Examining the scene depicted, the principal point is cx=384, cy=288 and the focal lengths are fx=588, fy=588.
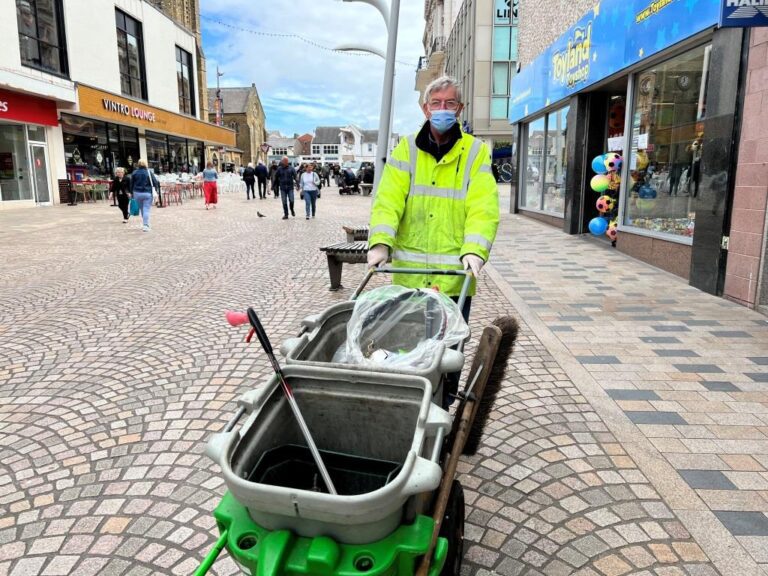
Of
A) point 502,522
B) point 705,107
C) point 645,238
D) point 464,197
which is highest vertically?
point 705,107

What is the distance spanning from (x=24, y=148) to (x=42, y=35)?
14.6 ft

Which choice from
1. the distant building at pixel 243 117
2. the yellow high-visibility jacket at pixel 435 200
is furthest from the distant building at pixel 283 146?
the yellow high-visibility jacket at pixel 435 200

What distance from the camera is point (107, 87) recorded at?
25453 millimetres

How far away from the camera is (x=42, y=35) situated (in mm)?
21625

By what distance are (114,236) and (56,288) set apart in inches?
234

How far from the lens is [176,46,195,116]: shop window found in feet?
112

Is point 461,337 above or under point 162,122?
under

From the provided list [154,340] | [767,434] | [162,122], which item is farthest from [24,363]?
[162,122]

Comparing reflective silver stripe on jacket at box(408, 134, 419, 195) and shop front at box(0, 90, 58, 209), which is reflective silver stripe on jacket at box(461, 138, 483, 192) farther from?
shop front at box(0, 90, 58, 209)

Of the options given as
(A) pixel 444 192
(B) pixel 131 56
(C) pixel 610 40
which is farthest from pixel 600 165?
(B) pixel 131 56

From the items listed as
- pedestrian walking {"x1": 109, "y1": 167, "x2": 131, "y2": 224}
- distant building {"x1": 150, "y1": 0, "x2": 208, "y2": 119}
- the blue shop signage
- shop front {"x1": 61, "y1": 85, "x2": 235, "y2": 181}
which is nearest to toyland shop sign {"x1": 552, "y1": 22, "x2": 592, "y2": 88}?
the blue shop signage

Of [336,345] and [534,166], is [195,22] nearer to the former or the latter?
[534,166]

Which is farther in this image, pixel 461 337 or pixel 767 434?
pixel 767 434

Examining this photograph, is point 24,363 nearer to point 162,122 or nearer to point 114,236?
point 114,236
